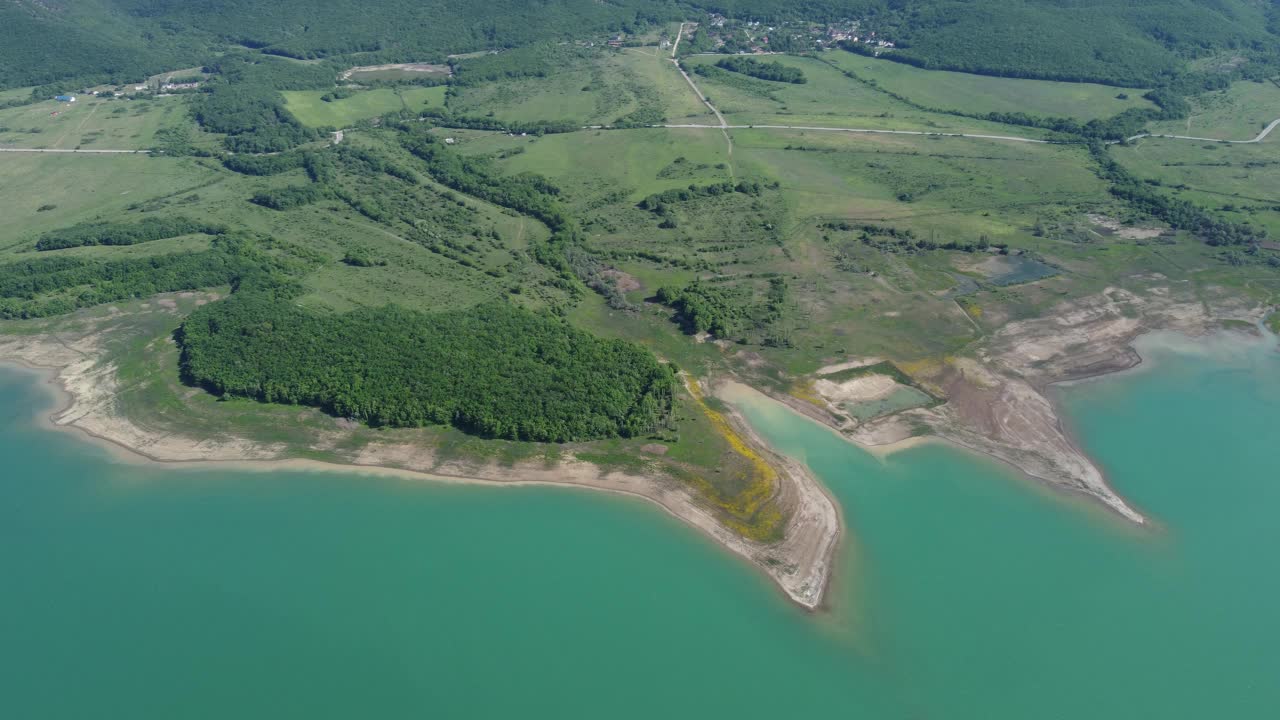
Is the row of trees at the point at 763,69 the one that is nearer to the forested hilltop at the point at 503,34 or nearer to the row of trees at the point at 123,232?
the forested hilltop at the point at 503,34

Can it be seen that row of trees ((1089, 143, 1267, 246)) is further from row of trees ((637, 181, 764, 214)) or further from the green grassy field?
row of trees ((637, 181, 764, 214))

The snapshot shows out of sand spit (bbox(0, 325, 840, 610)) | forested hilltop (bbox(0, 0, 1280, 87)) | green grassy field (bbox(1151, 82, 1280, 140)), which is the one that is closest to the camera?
sand spit (bbox(0, 325, 840, 610))

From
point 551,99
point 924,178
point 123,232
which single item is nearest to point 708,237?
point 924,178

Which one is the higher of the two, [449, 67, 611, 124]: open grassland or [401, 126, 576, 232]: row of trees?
[449, 67, 611, 124]: open grassland

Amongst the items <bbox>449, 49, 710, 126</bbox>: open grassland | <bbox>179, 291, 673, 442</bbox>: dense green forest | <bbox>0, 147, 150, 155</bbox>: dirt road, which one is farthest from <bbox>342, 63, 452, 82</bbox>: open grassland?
<bbox>179, 291, 673, 442</bbox>: dense green forest

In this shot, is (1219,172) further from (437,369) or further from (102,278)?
(102,278)
